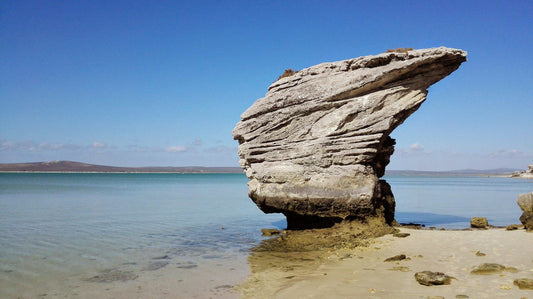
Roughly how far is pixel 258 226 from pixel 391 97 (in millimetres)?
9014

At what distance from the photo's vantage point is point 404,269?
841 cm

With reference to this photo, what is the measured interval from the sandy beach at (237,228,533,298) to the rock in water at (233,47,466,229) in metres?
2.07

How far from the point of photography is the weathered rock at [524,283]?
6.53 meters

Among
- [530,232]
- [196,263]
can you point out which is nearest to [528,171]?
[530,232]

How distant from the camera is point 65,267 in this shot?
10.2 metres

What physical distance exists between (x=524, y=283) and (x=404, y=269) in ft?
7.76

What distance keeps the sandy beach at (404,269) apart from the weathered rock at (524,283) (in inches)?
4.5

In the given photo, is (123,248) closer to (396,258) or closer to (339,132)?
(339,132)

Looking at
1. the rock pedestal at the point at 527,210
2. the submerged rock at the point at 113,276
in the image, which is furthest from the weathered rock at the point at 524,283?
the submerged rock at the point at 113,276

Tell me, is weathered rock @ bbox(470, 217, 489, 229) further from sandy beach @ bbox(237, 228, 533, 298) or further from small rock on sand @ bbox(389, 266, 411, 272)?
small rock on sand @ bbox(389, 266, 411, 272)

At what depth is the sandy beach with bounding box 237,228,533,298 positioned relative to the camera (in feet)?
22.7

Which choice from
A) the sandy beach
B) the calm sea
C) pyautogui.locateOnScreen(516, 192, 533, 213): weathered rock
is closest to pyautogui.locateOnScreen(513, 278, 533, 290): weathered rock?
the sandy beach

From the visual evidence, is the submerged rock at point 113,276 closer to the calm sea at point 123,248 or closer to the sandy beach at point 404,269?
the calm sea at point 123,248

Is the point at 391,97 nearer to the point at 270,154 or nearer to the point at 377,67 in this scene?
the point at 377,67
